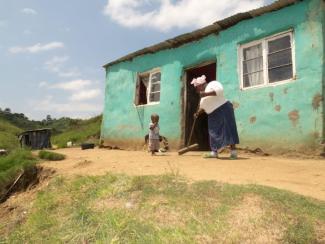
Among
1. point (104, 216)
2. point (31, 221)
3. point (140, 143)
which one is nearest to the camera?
point (104, 216)

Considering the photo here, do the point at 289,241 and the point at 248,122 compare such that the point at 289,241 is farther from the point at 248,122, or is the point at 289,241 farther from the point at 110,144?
the point at 110,144

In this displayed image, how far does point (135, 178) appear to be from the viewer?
3893 mm

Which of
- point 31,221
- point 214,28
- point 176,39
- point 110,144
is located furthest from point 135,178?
point 110,144

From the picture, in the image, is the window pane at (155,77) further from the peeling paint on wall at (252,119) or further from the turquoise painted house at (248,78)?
the peeling paint on wall at (252,119)

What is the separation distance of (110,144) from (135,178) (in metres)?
8.00

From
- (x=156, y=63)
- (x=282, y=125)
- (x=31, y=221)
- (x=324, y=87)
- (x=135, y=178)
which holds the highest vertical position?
(x=156, y=63)

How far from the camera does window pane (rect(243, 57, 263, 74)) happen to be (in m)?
7.68

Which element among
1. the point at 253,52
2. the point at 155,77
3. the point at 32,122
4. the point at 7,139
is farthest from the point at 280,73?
the point at 32,122

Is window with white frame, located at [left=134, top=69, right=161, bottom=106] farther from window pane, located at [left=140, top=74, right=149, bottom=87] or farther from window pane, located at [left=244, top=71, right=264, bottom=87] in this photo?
window pane, located at [left=244, top=71, right=264, bottom=87]

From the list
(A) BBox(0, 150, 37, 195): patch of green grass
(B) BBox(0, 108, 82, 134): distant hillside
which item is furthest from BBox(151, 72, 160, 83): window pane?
(B) BBox(0, 108, 82, 134): distant hillside

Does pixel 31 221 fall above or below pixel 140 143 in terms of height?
below

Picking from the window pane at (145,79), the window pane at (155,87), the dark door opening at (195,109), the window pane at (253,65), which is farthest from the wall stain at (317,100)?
the window pane at (145,79)

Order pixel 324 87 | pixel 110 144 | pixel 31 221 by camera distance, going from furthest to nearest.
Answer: pixel 110 144 → pixel 324 87 → pixel 31 221

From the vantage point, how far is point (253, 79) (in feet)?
25.5
